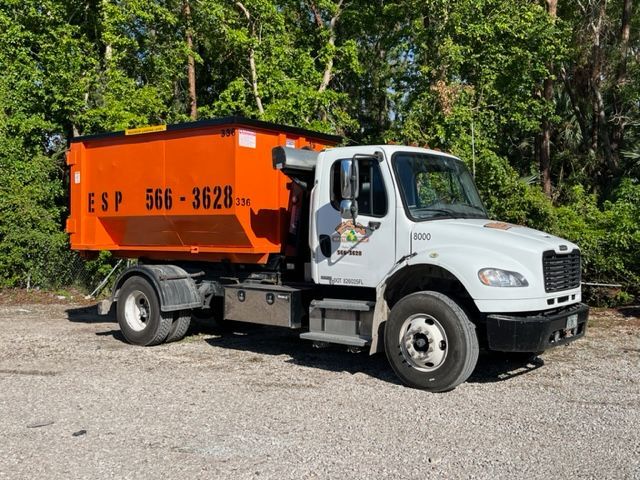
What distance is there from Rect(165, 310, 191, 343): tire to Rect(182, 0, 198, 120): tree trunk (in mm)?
10618

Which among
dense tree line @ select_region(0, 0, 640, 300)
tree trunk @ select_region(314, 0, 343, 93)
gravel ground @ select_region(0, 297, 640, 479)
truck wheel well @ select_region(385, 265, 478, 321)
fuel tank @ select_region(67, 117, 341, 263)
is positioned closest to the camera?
gravel ground @ select_region(0, 297, 640, 479)

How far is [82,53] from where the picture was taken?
1859 centimetres

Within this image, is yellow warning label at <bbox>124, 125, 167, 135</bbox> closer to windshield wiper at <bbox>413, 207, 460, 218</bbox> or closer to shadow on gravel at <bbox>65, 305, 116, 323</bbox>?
windshield wiper at <bbox>413, 207, 460, 218</bbox>

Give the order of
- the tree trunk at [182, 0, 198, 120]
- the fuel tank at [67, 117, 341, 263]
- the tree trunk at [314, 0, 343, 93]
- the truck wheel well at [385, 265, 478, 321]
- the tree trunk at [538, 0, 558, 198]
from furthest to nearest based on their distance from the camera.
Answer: the tree trunk at [182, 0, 198, 120] → the tree trunk at [314, 0, 343, 93] → the tree trunk at [538, 0, 558, 198] → the fuel tank at [67, 117, 341, 263] → the truck wheel well at [385, 265, 478, 321]

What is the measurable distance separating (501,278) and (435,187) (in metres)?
1.65

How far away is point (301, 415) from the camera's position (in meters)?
6.12

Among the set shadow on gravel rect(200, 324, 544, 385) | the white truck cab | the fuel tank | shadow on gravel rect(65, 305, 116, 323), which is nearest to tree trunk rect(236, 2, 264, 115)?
shadow on gravel rect(65, 305, 116, 323)

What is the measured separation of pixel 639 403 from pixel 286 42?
48.5 ft

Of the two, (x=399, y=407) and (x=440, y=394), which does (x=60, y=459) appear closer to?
(x=399, y=407)

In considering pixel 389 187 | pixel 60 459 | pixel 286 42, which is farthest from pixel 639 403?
pixel 286 42

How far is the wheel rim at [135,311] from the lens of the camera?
9797mm

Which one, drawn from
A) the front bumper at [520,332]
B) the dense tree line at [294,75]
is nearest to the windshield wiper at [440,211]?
the front bumper at [520,332]

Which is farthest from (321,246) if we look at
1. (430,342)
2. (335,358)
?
(430,342)

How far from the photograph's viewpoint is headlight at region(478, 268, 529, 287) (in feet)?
21.8
